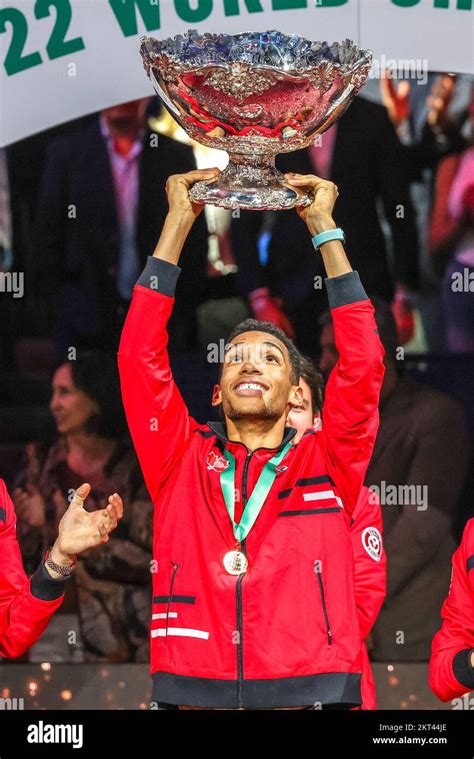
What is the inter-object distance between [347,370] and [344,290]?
0.61 ft

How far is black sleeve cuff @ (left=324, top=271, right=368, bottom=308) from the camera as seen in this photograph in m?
3.41

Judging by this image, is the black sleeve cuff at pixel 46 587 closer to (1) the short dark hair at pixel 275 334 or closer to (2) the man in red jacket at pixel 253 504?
(2) the man in red jacket at pixel 253 504

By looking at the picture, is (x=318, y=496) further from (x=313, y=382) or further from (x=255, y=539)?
(x=313, y=382)

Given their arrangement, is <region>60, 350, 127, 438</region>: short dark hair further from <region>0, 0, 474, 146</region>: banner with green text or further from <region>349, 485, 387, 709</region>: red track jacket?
<region>349, 485, 387, 709</region>: red track jacket

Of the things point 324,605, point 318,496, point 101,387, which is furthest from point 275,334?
point 101,387

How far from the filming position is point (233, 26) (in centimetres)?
460

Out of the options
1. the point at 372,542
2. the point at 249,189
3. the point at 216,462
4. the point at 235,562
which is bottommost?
the point at 235,562

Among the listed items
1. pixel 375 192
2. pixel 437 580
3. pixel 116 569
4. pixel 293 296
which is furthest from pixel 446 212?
pixel 116 569

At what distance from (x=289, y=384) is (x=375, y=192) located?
1.24 meters

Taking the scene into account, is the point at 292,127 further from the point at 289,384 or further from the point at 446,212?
the point at 446,212

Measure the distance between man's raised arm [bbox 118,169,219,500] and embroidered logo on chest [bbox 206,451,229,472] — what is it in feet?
0.29

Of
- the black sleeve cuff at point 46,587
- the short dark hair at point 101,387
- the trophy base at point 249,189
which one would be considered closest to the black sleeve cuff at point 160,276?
the trophy base at point 249,189

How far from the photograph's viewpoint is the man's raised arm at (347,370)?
134 inches
